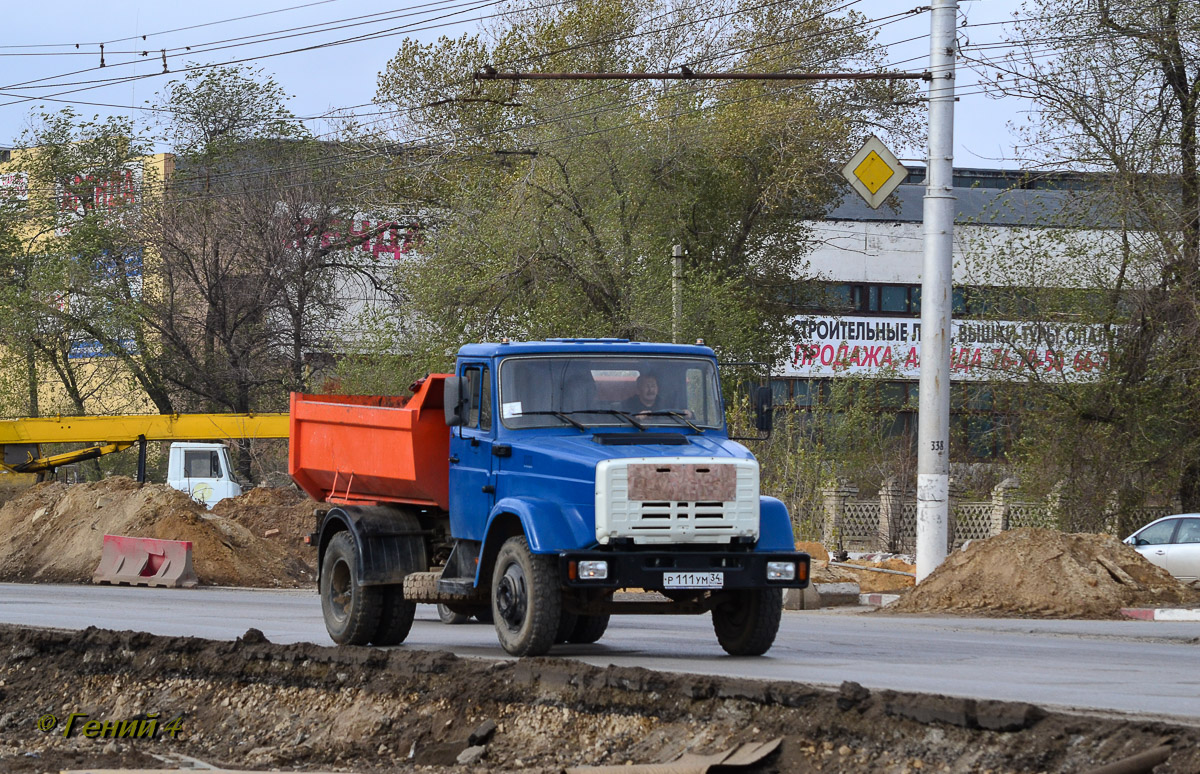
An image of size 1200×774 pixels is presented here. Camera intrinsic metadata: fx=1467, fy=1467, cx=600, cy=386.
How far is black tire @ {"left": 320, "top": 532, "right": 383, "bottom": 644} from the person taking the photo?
12547mm

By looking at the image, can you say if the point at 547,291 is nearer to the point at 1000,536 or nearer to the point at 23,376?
the point at 1000,536

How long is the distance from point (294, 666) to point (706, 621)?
291 inches

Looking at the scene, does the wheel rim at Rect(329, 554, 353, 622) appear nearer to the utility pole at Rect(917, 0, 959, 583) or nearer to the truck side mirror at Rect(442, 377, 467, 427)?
the truck side mirror at Rect(442, 377, 467, 427)

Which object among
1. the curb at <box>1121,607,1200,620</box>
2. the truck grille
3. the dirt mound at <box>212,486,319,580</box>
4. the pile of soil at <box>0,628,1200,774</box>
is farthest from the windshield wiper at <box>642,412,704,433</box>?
the dirt mound at <box>212,486,319,580</box>

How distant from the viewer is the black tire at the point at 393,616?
12695mm

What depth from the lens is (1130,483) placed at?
27875mm

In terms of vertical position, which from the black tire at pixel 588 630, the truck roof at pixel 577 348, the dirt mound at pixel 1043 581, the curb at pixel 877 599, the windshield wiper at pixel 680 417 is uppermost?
the truck roof at pixel 577 348

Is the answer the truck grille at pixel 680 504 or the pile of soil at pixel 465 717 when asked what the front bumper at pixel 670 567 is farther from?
the pile of soil at pixel 465 717

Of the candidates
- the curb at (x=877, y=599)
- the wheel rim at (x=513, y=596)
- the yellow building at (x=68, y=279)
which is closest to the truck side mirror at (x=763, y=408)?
the wheel rim at (x=513, y=596)

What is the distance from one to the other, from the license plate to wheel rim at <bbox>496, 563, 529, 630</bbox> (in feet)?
3.49

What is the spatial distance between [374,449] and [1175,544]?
1573 centimetres

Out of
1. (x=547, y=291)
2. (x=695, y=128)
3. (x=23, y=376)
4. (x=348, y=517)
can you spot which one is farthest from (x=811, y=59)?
(x=348, y=517)

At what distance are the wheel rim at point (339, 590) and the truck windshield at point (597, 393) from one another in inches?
96.7

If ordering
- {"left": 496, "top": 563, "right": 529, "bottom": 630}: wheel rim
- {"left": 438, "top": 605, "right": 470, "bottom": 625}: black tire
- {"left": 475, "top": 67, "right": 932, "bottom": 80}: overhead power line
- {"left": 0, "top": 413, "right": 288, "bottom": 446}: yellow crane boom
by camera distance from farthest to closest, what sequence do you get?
{"left": 0, "top": 413, "right": 288, "bottom": 446}: yellow crane boom, {"left": 475, "top": 67, "right": 932, "bottom": 80}: overhead power line, {"left": 438, "top": 605, "right": 470, "bottom": 625}: black tire, {"left": 496, "top": 563, "right": 529, "bottom": 630}: wheel rim
